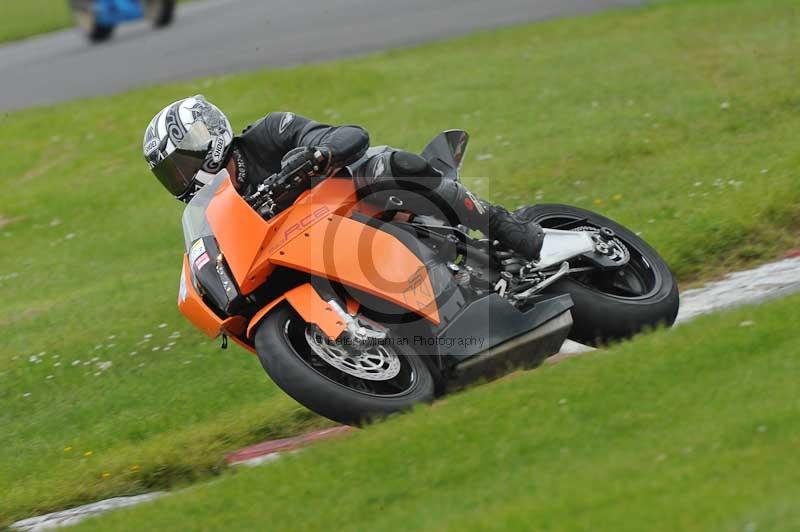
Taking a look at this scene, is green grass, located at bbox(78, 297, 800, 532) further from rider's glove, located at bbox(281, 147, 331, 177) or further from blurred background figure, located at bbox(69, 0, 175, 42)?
blurred background figure, located at bbox(69, 0, 175, 42)

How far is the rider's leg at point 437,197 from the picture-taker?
6.77m

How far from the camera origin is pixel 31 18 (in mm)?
27922

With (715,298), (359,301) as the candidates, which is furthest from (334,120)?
(359,301)

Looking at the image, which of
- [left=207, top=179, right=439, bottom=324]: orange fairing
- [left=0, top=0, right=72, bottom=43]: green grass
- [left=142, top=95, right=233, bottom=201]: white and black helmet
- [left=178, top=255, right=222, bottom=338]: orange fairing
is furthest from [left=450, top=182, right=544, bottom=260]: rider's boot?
[left=0, top=0, right=72, bottom=43]: green grass

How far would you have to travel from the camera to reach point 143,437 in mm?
7820

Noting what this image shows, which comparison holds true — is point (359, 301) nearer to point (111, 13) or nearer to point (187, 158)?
point (187, 158)

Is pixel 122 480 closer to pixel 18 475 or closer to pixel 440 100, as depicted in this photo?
pixel 18 475

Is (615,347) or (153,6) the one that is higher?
(615,347)

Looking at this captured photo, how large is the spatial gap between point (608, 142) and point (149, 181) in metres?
5.72

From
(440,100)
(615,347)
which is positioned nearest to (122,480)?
(615,347)

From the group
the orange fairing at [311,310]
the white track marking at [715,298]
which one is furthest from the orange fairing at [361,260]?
the white track marking at [715,298]

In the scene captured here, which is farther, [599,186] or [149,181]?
[149,181]

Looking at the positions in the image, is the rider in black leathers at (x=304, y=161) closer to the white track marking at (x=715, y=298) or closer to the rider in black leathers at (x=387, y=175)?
the rider in black leathers at (x=387, y=175)

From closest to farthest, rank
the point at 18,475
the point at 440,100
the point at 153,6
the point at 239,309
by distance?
the point at 239,309, the point at 18,475, the point at 440,100, the point at 153,6
